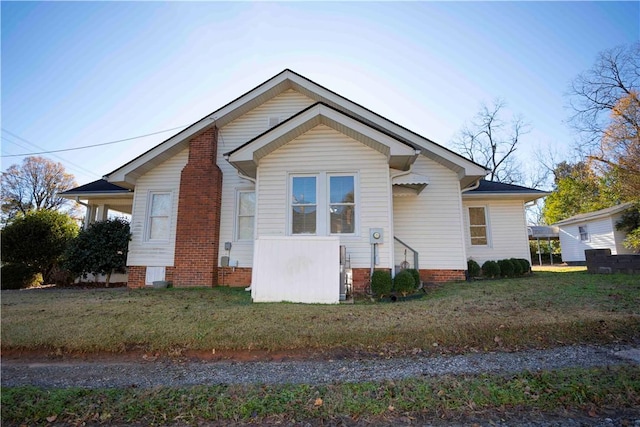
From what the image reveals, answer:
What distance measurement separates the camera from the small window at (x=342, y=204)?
8.17 meters

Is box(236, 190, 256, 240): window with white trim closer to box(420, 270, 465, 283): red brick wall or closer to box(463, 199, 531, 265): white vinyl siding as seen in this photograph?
box(420, 270, 465, 283): red brick wall

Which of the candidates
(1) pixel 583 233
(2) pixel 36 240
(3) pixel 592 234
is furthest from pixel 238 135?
(1) pixel 583 233

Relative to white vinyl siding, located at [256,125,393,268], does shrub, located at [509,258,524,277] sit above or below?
below

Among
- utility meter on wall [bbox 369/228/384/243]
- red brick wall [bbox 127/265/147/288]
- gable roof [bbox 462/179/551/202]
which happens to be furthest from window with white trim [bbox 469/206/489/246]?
red brick wall [bbox 127/265/147/288]

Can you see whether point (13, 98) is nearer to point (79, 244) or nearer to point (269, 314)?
point (79, 244)

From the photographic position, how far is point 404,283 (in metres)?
7.50

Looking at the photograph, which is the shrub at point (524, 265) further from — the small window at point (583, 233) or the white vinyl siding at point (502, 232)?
the small window at point (583, 233)

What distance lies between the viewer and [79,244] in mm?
10133

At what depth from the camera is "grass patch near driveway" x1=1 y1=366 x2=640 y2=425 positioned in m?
2.77

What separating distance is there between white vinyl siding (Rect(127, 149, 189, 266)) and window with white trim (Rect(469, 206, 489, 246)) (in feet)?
36.0

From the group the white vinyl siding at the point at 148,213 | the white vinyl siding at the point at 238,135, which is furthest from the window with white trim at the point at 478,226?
the white vinyl siding at the point at 148,213

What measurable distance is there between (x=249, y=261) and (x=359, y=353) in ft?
19.9

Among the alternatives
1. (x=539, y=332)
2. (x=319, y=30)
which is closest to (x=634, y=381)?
(x=539, y=332)

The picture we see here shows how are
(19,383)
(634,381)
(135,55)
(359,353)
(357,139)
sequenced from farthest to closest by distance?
(135,55), (357,139), (359,353), (19,383), (634,381)
